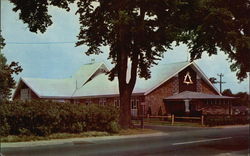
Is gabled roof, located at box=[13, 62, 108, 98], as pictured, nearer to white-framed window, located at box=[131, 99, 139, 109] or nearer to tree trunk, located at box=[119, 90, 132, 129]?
white-framed window, located at box=[131, 99, 139, 109]

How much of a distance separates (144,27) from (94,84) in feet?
61.0

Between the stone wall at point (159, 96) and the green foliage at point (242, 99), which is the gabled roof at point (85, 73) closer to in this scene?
the stone wall at point (159, 96)

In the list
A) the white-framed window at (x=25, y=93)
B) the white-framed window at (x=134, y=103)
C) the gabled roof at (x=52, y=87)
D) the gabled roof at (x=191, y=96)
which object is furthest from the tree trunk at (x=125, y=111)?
the white-framed window at (x=25, y=93)

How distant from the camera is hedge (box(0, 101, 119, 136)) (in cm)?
1920

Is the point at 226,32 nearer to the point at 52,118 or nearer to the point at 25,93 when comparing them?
the point at 52,118

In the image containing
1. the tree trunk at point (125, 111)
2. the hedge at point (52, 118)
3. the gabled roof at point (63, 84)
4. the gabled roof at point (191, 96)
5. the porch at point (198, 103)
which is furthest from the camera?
the porch at point (198, 103)

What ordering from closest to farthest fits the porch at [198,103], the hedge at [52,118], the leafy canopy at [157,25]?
1. the leafy canopy at [157,25]
2. the hedge at [52,118]
3. the porch at [198,103]

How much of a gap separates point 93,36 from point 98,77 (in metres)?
16.2

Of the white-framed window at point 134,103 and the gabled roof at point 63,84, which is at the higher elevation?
the gabled roof at point 63,84

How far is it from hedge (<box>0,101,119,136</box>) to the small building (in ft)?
40.8

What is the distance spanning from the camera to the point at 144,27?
22047 millimetres

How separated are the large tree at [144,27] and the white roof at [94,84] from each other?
911 centimetres

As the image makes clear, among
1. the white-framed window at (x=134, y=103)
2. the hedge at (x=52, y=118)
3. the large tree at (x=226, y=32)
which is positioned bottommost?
the hedge at (x=52, y=118)

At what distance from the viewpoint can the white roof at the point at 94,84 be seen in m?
37.9
